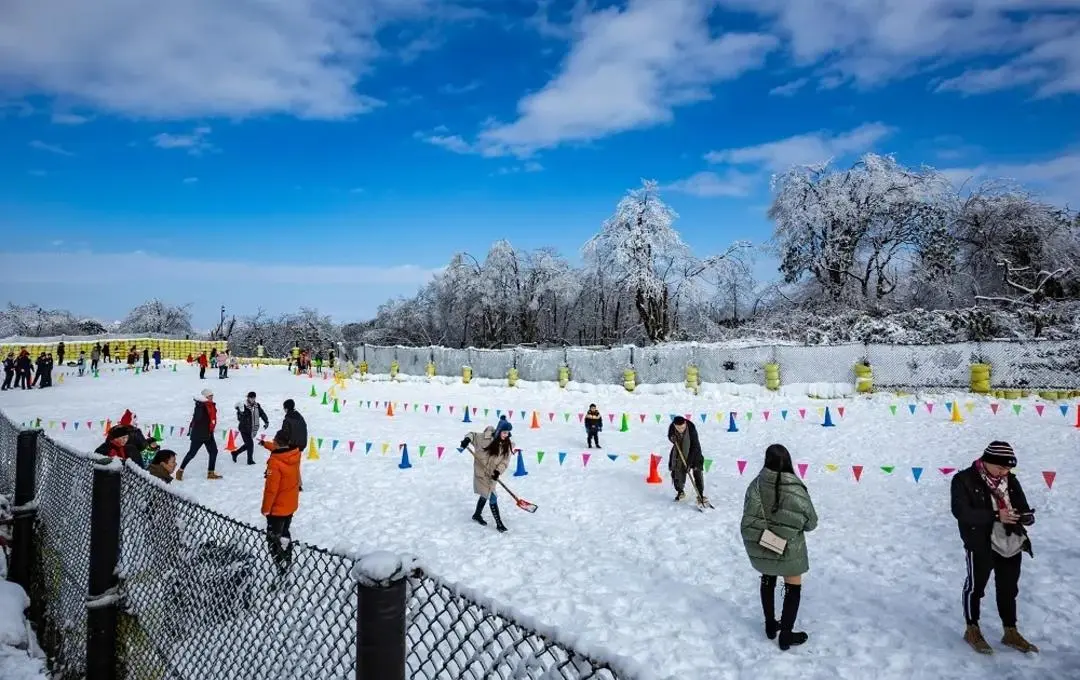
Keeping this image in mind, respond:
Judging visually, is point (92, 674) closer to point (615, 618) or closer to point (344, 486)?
point (615, 618)

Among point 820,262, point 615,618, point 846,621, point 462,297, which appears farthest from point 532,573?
point 462,297

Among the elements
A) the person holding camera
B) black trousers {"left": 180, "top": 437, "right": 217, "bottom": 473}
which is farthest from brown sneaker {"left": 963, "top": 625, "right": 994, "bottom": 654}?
black trousers {"left": 180, "top": 437, "right": 217, "bottom": 473}

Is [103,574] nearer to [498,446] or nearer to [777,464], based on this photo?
[777,464]

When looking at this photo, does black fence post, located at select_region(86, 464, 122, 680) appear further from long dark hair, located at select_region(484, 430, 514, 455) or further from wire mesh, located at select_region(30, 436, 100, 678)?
long dark hair, located at select_region(484, 430, 514, 455)

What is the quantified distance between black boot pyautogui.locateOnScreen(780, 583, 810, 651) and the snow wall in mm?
19394

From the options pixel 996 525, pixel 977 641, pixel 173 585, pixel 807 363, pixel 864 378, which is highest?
pixel 807 363

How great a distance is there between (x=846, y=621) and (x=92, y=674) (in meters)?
6.09

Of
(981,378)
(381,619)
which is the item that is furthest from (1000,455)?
(981,378)

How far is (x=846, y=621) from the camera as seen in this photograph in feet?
19.1

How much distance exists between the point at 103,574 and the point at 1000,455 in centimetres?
652

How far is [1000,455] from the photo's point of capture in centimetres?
489

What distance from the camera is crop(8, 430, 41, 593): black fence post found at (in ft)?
18.7

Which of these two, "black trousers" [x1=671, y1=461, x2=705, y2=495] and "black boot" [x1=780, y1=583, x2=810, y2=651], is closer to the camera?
"black boot" [x1=780, y1=583, x2=810, y2=651]

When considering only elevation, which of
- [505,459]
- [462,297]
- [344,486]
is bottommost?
[344,486]
